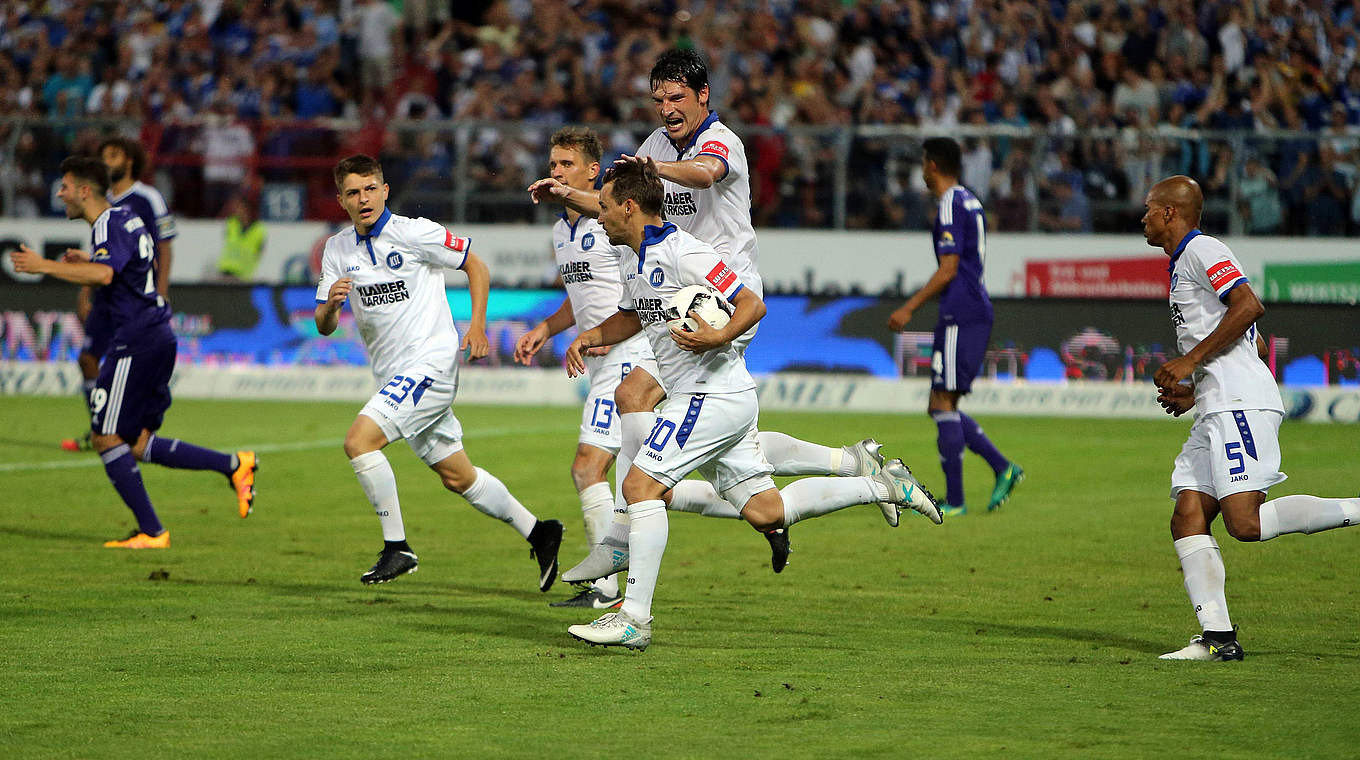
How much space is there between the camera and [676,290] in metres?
6.45

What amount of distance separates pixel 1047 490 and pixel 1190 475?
5.45 metres

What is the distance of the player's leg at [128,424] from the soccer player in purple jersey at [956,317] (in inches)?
194

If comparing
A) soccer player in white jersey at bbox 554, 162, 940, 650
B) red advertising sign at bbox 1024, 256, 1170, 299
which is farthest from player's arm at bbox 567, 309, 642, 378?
red advertising sign at bbox 1024, 256, 1170, 299

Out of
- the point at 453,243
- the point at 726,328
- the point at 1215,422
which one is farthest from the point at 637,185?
the point at 1215,422

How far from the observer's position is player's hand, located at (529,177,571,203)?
6594 millimetres

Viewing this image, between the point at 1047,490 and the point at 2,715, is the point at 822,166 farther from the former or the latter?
the point at 2,715

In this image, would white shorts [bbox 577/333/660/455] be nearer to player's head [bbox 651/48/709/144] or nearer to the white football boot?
player's head [bbox 651/48/709/144]

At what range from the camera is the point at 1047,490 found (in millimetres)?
11703

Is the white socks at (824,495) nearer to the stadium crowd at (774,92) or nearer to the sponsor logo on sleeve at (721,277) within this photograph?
the sponsor logo on sleeve at (721,277)

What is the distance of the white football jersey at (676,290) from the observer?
6391mm

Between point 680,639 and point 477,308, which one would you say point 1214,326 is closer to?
point 680,639

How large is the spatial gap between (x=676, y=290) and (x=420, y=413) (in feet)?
6.61

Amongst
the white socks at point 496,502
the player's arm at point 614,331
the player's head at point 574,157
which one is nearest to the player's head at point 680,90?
the player's head at point 574,157

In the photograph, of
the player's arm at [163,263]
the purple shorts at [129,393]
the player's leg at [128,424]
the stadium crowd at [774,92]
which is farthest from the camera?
the stadium crowd at [774,92]
